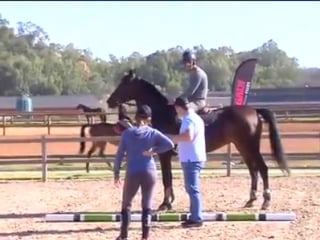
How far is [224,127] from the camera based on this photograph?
12109 millimetres

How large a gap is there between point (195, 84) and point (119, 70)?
66.3m

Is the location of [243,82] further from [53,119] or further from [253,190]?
[53,119]

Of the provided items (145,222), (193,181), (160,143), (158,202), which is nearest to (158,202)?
(158,202)

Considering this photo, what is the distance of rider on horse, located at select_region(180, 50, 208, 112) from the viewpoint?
11594 millimetres

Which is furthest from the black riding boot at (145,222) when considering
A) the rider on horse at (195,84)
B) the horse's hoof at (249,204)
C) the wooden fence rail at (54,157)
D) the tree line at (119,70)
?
the tree line at (119,70)

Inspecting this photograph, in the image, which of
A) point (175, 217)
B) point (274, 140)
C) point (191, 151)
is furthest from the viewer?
point (274, 140)

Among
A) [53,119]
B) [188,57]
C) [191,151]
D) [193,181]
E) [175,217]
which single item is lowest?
[53,119]

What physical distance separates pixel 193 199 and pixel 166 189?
1.95 m

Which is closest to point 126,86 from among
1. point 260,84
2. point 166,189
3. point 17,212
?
point 166,189

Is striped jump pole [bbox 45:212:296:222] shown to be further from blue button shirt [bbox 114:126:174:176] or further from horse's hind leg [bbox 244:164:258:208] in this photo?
horse's hind leg [bbox 244:164:258:208]

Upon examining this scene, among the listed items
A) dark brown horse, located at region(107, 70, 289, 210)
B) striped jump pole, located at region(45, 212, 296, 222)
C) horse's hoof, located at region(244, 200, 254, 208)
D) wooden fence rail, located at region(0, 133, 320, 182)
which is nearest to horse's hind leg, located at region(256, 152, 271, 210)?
dark brown horse, located at region(107, 70, 289, 210)

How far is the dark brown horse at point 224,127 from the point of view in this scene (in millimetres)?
11938

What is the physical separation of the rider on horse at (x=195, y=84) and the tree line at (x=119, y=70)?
154ft

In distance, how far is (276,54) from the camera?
80.9m
